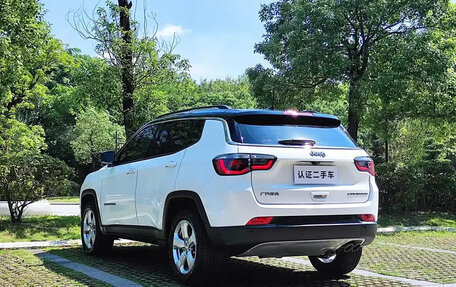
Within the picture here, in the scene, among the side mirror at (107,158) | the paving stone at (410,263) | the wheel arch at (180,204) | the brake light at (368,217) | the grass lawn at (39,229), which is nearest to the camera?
the wheel arch at (180,204)

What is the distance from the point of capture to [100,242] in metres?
7.48

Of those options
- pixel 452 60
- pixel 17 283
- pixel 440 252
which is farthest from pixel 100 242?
pixel 452 60

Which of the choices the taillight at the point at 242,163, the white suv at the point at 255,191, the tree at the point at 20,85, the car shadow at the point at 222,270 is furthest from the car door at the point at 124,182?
the tree at the point at 20,85

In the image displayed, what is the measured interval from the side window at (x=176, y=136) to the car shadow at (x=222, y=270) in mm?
1454

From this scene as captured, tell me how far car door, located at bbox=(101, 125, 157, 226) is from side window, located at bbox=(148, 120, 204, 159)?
0.25 meters

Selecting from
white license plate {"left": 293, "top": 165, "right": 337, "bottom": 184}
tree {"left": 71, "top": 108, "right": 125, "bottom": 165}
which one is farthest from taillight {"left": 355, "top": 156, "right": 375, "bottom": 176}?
tree {"left": 71, "top": 108, "right": 125, "bottom": 165}

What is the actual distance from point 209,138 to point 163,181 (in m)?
0.83

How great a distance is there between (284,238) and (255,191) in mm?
523

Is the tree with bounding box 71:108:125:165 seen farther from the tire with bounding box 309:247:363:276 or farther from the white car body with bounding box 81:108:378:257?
the white car body with bounding box 81:108:378:257

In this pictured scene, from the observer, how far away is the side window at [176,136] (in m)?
5.58

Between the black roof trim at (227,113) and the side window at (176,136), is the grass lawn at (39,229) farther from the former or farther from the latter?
the black roof trim at (227,113)

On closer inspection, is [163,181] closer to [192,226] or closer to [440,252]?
[192,226]

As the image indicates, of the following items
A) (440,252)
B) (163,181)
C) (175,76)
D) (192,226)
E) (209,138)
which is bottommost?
(440,252)

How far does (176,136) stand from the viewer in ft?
19.4
